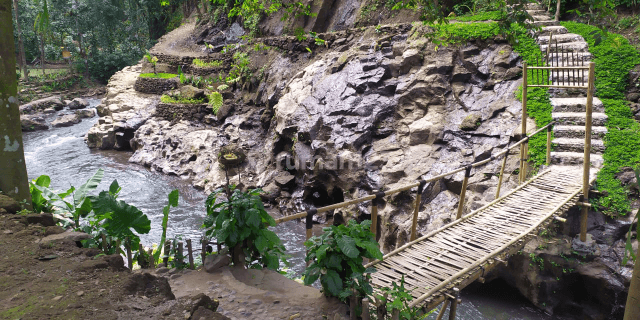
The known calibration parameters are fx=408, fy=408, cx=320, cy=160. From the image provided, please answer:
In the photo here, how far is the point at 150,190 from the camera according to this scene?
1302 cm

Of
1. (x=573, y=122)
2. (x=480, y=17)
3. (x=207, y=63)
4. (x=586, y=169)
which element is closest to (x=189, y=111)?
(x=207, y=63)

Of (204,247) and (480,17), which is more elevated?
(480,17)

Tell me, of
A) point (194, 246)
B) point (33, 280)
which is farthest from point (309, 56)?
point (33, 280)

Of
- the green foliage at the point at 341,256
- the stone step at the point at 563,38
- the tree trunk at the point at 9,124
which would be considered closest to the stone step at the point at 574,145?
the stone step at the point at 563,38

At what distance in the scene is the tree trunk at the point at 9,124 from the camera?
4.63 meters

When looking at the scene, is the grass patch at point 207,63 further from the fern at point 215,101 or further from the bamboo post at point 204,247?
the bamboo post at point 204,247

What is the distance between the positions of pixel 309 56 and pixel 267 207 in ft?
20.3

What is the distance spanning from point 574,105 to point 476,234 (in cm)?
495

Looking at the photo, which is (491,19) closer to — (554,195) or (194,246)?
(554,195)

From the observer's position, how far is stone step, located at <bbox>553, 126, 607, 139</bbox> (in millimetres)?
8078

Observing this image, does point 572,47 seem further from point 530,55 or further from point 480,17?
point 480,17

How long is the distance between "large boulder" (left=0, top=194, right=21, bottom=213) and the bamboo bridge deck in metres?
4.28

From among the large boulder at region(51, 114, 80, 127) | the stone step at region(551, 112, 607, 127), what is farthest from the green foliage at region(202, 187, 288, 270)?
the large boulder at region(51, 114, 80, 127)

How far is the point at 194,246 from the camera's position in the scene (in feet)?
28.5
